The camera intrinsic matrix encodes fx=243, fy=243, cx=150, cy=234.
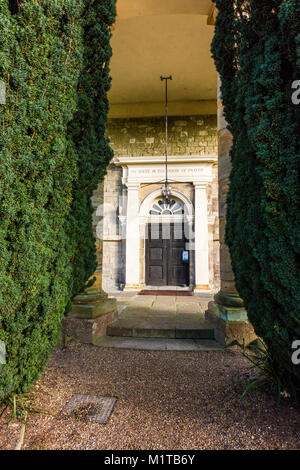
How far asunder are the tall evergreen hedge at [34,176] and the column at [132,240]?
5.07 metres

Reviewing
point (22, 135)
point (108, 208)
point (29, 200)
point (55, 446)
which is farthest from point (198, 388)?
point (108, 208)

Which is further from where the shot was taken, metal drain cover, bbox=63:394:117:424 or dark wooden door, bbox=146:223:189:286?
dark wooden door, bbox=146:223:189:286

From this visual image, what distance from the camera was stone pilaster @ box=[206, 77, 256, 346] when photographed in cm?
266

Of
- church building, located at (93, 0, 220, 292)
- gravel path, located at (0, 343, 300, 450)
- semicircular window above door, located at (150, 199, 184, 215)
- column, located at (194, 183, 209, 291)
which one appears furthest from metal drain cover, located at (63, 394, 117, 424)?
semicircular window above door, located at (150, 199, 184, 215)

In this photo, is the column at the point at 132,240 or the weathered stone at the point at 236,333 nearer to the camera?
the weathered stone at the point at 236,333

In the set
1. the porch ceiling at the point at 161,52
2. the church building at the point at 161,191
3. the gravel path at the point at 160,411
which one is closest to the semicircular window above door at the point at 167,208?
the church building at the point at 161,191

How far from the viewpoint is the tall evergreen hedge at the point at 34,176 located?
137 centimetres

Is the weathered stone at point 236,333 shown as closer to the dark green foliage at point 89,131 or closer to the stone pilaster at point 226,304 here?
the stone pilaster at point 226,304

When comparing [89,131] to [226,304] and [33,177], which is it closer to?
[33,177]

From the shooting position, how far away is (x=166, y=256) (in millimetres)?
7301

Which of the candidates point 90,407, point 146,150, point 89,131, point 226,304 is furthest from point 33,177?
point 146,150

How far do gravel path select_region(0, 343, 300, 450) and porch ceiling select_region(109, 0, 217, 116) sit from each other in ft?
17.0

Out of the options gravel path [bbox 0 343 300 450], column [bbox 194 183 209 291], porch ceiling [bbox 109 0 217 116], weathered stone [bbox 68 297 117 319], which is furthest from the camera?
column [bbox 194 183 209 291]

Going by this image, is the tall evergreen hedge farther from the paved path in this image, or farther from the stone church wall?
the stone church wall
